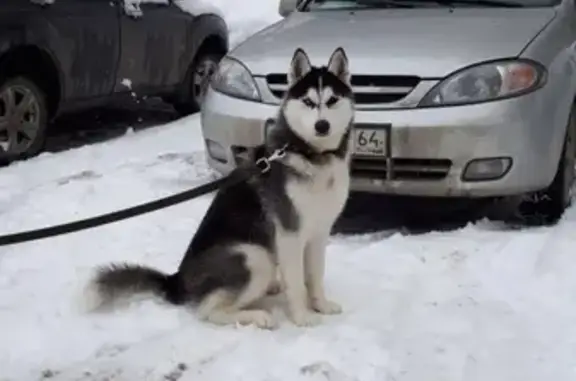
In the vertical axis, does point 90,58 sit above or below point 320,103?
below

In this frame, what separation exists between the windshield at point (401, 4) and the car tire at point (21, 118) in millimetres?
2247

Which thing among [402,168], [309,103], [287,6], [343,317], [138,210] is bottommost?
[343,317]

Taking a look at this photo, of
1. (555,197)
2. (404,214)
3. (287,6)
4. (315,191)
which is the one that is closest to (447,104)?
(555,197)

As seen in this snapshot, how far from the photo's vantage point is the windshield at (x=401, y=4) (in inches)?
237

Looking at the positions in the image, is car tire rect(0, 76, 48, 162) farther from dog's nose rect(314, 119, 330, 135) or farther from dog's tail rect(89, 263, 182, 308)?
dog's nose rect(314, 119, 330, 135)

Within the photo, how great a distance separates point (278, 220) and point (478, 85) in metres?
1.78

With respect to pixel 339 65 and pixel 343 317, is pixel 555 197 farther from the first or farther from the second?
pixel 339 65

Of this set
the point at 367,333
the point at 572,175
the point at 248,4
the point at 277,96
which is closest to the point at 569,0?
the point at 572,175

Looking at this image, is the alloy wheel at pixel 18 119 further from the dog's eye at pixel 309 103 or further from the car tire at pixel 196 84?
the dog's eye at pixel 309 103

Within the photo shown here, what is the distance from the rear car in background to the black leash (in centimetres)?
369

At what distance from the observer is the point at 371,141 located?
5.16 metres

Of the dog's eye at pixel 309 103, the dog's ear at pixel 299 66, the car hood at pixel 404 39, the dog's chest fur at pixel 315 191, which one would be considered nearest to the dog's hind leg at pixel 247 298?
the dog's chest fur at pixel 315 191

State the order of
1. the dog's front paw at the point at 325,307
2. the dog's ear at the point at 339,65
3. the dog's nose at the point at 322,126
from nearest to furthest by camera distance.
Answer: the dog's nose at the point at 322,126 < the dog's ear at the point at 339,65 < the dog's front paw at the point at 325,307

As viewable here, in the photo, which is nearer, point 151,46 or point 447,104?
point 447,104
